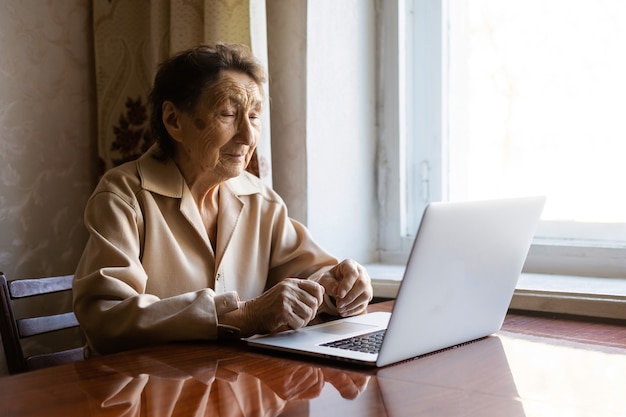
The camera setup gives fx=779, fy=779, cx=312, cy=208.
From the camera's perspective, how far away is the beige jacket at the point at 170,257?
142cm

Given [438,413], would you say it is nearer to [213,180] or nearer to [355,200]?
[213,180]

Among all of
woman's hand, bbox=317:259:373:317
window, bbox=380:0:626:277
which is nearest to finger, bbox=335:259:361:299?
woman's hand, bbox=317:259:373:317

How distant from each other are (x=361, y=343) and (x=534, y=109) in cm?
119

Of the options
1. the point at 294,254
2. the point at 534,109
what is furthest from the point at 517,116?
the point at 294,254

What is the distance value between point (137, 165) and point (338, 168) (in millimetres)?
762

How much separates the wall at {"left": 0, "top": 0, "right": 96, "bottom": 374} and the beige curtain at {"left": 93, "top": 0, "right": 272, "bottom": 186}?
0.07 m

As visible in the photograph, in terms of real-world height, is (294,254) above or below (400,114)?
below

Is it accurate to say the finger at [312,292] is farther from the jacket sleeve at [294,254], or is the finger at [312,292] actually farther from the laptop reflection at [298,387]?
the jacket sleeve at [294,254]

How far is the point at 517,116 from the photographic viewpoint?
2.28 metres

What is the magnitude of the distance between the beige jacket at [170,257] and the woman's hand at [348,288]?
0.15ft

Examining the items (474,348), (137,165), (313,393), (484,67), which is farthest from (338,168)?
(313,393)

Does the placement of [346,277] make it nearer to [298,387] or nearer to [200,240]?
[200,240]

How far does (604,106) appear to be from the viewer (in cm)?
212

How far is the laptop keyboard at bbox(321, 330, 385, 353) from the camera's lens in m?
1.29
